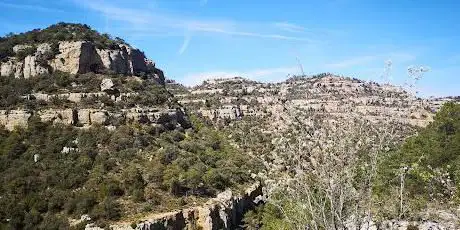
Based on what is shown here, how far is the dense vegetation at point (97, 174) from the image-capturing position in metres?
31.7

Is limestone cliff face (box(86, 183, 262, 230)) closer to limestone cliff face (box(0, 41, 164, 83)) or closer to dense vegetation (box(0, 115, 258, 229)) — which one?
dense vegetation (box(0, 115, 258, 229))

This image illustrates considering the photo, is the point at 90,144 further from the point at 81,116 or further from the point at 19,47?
the point at 19,47

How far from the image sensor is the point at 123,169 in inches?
1512

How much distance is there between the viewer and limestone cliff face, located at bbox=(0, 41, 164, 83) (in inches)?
2073

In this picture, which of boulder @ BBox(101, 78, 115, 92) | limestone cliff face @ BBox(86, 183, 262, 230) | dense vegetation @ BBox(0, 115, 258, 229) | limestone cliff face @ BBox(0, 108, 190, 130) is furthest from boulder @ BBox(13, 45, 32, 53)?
limestone cliff face @ BBox(86, 183, 262, 230)

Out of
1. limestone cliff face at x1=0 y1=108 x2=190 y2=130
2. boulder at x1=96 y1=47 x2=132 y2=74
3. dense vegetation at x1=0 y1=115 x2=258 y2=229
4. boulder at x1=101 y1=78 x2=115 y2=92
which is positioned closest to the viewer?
dense vegetation at x1=0 y1=115 x2=258 y2=229

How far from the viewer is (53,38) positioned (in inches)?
2324

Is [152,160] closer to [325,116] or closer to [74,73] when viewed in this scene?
[74,73]

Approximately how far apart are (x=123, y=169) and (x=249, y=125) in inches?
1735

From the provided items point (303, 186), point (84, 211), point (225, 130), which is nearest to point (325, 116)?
point (303, 186)

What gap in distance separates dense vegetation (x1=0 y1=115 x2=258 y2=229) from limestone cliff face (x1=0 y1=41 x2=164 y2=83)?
539 inches

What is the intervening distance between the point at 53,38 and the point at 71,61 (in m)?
6.69

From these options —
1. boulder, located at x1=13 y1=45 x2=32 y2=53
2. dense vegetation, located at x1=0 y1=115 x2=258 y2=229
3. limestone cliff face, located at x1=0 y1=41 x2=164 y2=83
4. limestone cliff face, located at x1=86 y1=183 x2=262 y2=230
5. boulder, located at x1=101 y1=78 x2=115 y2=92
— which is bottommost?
limestone cliff face, located at x1=86 y1=183 x2=262 y2=230

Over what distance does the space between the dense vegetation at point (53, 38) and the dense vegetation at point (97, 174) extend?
734 inches
